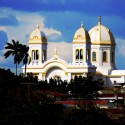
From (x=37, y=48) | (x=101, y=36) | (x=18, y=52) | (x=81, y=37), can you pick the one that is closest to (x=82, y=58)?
(x=81, y=37)

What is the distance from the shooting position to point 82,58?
110 meters

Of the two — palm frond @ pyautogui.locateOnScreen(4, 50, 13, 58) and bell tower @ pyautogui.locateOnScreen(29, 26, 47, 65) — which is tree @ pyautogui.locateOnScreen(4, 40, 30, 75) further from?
bell tower @ pyautogui.locateOnScreen(29, 26, 47, 65)

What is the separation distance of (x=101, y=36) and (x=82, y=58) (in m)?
9.73

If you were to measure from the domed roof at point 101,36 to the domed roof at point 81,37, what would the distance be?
7.12m

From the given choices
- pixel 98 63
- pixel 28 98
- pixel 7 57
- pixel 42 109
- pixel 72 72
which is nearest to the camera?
pixel 42 109

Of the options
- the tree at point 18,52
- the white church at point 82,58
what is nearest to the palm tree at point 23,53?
the tree at point 18,52

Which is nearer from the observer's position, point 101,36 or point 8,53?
point 8,53

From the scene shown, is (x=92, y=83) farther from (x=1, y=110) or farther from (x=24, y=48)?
(x=1, y=110)

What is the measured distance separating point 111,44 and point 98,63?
11.2ft

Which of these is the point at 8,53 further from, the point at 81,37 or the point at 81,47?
the point at 81,37

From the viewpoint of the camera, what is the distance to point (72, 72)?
10919 cm

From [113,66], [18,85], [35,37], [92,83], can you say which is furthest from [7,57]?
[113,66]

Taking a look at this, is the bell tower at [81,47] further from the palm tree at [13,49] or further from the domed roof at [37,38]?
the palm tree at [13,49]

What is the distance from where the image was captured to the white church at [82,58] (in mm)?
109750
